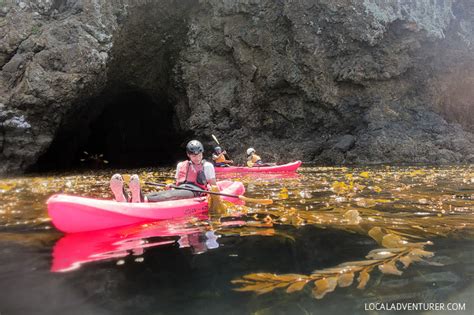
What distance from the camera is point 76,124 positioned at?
2014cm

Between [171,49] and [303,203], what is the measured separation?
1514cm

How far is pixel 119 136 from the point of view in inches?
1175

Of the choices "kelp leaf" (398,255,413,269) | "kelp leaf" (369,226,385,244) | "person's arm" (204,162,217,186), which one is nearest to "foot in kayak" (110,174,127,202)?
"person's arm" (204,162,217,186)

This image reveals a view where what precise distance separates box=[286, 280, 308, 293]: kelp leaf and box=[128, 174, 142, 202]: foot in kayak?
3421 mm

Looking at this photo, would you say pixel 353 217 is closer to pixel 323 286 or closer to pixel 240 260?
pixel 240 260

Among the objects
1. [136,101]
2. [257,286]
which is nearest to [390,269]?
[257,286]

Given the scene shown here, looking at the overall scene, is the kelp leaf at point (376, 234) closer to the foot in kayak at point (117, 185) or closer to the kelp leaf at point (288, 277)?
the kelp leaf at point (288, 277)

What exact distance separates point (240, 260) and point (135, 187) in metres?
2.74

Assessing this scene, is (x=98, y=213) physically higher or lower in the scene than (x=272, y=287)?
higher

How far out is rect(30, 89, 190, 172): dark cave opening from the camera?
70.1ft

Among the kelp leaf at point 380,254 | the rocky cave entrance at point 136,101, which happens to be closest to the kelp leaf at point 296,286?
the kelp leaf at point 380,254

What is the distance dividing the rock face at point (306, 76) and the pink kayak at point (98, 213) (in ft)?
44.0

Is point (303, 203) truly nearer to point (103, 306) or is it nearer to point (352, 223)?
point (352, 223)

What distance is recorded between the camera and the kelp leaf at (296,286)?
2930 mm
